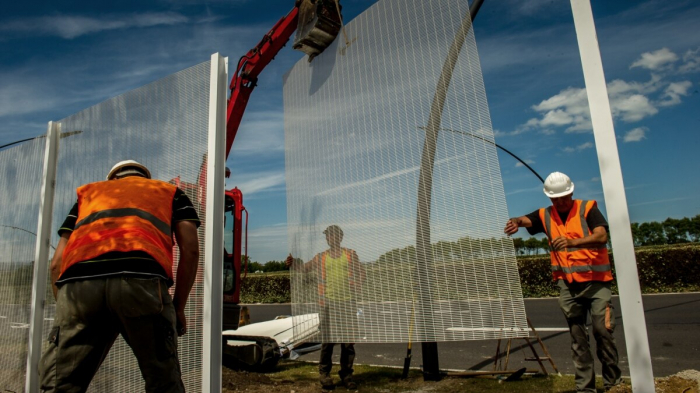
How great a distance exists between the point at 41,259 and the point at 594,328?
4.79 m

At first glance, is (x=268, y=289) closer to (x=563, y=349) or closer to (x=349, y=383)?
(x=563, y=349)

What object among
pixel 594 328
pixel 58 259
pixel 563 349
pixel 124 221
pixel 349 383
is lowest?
pixel 563 349

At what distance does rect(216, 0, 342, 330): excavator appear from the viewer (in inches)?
162

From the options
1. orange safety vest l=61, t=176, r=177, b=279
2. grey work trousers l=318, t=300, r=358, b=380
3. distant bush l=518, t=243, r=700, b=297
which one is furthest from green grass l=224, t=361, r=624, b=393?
distant bush l=518, t=243, r=700, b=297

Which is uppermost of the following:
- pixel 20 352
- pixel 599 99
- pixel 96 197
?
pixel 599 99

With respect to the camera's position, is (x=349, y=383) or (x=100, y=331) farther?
(x=349, y=383)

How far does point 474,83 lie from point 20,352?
473 cm

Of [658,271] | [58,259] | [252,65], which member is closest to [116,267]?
[58,259]

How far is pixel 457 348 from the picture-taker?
702cm

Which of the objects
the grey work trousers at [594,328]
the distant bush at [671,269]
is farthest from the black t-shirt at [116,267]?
the distant bush at [671,269]

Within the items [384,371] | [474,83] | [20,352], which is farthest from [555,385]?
[20,352]

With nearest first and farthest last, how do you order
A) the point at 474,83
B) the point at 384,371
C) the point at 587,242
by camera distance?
the point at 474,83, the point at 587,242, the point at 384,371

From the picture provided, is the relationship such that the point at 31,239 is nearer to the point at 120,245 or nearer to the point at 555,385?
the point at 120,245

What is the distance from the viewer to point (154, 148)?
3.56 m
